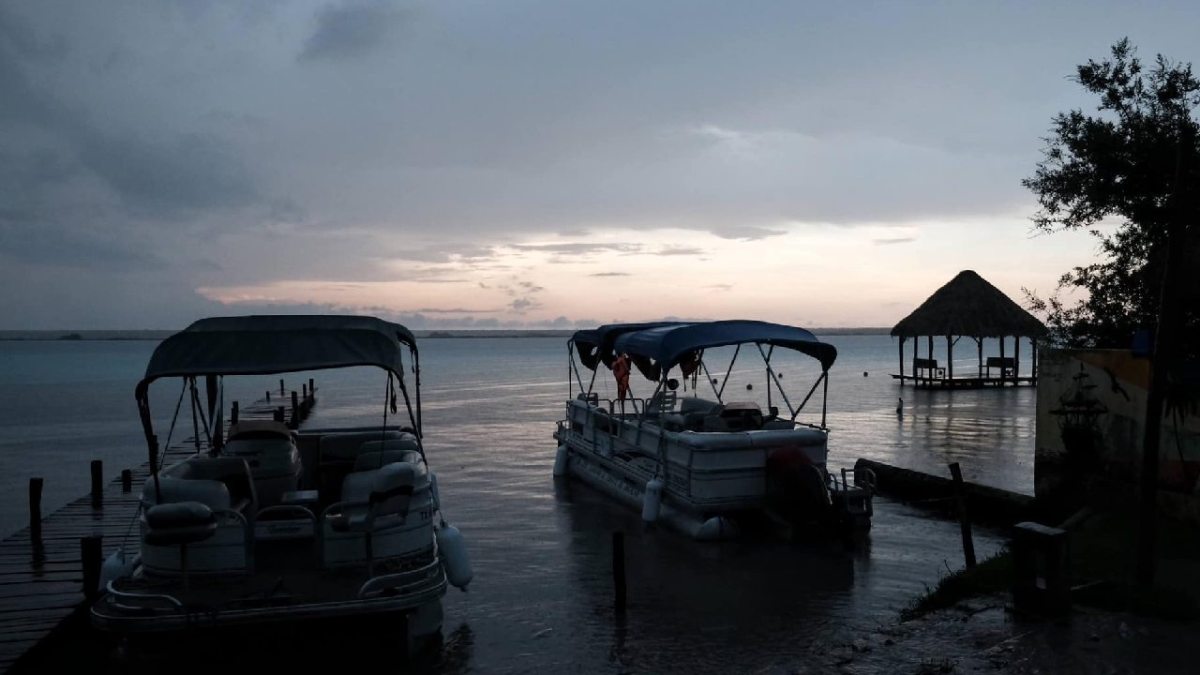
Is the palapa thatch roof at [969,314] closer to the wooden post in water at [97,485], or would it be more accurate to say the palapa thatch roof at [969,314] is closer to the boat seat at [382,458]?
the wooden post in water at [97,485]

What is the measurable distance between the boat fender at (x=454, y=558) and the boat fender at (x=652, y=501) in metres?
5.56

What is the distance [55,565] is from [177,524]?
18.8ft

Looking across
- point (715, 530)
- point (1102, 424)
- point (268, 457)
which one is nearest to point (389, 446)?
point (268, 457)

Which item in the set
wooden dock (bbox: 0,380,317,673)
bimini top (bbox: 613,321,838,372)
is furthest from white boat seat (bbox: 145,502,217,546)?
bimini top (bbox: 613,321,838,372)

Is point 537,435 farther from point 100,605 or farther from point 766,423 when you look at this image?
point 100,605

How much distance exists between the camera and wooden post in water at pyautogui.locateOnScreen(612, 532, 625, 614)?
9867 millimetres

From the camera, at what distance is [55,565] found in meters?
11.9

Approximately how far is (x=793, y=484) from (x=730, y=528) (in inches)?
46.0

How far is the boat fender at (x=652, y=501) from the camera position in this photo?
14508 mm

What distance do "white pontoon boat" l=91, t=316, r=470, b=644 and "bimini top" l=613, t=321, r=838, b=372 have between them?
5720 millimetres

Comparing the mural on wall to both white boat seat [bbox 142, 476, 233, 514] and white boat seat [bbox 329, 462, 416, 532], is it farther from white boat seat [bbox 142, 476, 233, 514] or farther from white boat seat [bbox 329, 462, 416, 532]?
white boat seat [bbox 142, 476, 233, 514]

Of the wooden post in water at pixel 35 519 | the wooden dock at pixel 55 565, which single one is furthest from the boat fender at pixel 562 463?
the wooden post in water at pixel 35 519

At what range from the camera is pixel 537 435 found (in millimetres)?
30266

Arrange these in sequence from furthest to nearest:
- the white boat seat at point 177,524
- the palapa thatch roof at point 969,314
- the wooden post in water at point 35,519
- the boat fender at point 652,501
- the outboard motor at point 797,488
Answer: the palapa thatch roof at point 969,314
the boat fender at point 652,501
the wooden post in water at point 35,519
the outboard motor at point 797,488
the white boat seat at point 177,524
